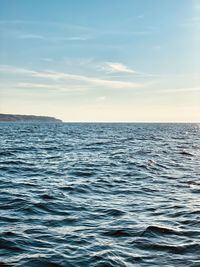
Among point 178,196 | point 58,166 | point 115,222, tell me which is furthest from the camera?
point 58,166

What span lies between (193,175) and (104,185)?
6.46m

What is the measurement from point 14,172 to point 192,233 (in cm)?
1352

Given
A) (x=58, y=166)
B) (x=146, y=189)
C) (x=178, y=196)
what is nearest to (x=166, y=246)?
(x=178, y=196)

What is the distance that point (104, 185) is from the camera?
17906mm

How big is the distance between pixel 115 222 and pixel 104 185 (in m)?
6.73

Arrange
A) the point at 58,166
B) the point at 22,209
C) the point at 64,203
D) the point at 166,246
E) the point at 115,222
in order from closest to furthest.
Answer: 1. the point at 166,246
2. the point at 115,222
3. the point at 22,209
4. the point at 64,203
5. the point at 58,166

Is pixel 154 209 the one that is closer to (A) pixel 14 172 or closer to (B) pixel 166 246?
(B) pixel 166 246

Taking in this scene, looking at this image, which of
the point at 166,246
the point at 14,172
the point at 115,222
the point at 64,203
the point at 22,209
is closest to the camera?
the point at 166,246

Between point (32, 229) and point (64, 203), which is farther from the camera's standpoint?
point (64, 203)

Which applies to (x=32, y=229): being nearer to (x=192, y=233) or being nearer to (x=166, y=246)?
(x=166, y=246)

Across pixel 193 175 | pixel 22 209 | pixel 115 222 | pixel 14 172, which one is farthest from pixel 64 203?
pixel 193 175

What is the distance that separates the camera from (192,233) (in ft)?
33.3

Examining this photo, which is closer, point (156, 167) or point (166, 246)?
point (166, 246)

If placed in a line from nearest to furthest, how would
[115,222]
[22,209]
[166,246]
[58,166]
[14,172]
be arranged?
[166,246], [115,222], [22,209], [14,172], [58,166]
